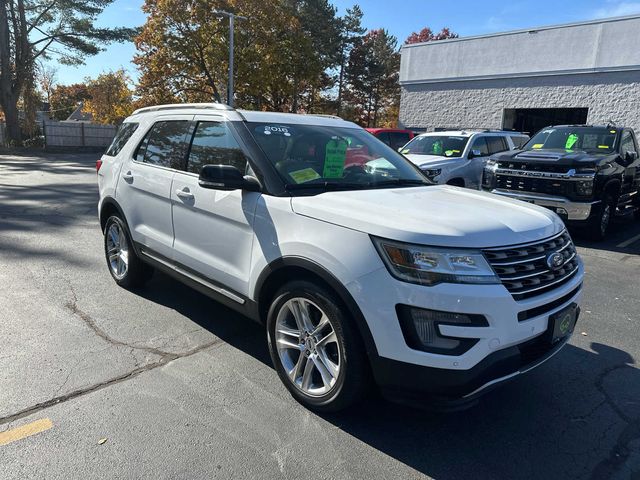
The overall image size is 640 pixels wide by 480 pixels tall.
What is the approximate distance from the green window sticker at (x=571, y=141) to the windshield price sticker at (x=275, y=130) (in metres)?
7.34

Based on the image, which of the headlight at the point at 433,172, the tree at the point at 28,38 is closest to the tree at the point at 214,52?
the tree at the point at 28,38

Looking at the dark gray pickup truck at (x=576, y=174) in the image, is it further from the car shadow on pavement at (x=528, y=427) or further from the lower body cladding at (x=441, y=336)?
the lower body cladding at (x=441, y=336)

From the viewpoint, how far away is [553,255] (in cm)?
284

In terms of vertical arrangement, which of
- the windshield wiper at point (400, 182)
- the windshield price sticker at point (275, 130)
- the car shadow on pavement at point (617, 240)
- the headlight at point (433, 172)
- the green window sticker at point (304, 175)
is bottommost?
the car shadow on pavement at point (617, 240)

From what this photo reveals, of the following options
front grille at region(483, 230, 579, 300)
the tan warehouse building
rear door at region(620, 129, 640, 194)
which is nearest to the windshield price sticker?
front grille at region(483, 230, 579, 300)

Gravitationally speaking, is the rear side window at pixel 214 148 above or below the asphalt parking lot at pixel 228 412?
above

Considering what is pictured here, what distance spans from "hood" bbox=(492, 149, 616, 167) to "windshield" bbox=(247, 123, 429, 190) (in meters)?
4.92

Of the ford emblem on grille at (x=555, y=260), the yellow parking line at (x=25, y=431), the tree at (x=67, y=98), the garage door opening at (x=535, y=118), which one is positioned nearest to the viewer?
the yellow parking line at (x=25, y=431)

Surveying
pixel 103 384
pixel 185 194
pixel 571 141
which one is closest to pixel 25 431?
pixel 103 384

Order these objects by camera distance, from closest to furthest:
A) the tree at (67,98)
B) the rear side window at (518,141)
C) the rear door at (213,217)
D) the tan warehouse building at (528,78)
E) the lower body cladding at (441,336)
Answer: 1. the lower body cladding at (441,336)
2. the rear door at (213,217)
3. the rear side window at (518,141)
4. the tan warehouse building at (528,78)
5. the tree at (67,98)

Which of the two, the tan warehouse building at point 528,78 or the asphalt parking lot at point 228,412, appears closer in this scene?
the asphalt parking lot at point 228,412

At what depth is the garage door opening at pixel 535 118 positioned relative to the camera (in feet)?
75.7

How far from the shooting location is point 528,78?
22.7 meters

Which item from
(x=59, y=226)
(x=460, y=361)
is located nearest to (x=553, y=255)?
(x=460, y=361)
